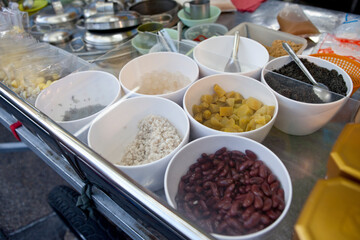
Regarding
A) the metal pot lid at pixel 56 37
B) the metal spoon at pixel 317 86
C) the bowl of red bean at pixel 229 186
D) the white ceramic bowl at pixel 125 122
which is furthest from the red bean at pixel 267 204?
the metal pot lid at pixel 56 37

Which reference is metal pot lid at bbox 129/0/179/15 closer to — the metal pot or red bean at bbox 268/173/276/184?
the metal pot

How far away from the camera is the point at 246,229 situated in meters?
0.63

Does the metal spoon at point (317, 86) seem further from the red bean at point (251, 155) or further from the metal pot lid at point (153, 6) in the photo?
the metal pot lid at point (153, 6)

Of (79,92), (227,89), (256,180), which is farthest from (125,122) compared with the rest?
(256,180)

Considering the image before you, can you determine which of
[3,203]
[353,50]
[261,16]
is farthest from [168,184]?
[3,203]

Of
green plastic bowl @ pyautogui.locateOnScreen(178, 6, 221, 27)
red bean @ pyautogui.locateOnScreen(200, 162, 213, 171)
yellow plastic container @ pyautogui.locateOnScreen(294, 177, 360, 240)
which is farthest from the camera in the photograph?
green plastic bowl @ pyautogui.locateOnScreen(178, 6, 221, 27)

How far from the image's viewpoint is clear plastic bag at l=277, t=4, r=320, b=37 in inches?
62.5

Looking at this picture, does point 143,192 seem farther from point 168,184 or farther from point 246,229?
point 246,229

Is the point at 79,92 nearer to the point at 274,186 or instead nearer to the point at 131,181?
the point at 131,181

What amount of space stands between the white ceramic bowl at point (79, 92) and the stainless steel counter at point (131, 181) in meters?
0.08

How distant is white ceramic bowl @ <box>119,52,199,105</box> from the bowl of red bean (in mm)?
415

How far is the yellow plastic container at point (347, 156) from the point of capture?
0.48 meters

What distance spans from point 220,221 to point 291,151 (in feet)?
1.10

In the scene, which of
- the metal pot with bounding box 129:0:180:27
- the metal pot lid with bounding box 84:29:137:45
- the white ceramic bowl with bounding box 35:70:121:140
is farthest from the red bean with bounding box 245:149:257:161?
the metal pot with bounding box 129:0:180:27
